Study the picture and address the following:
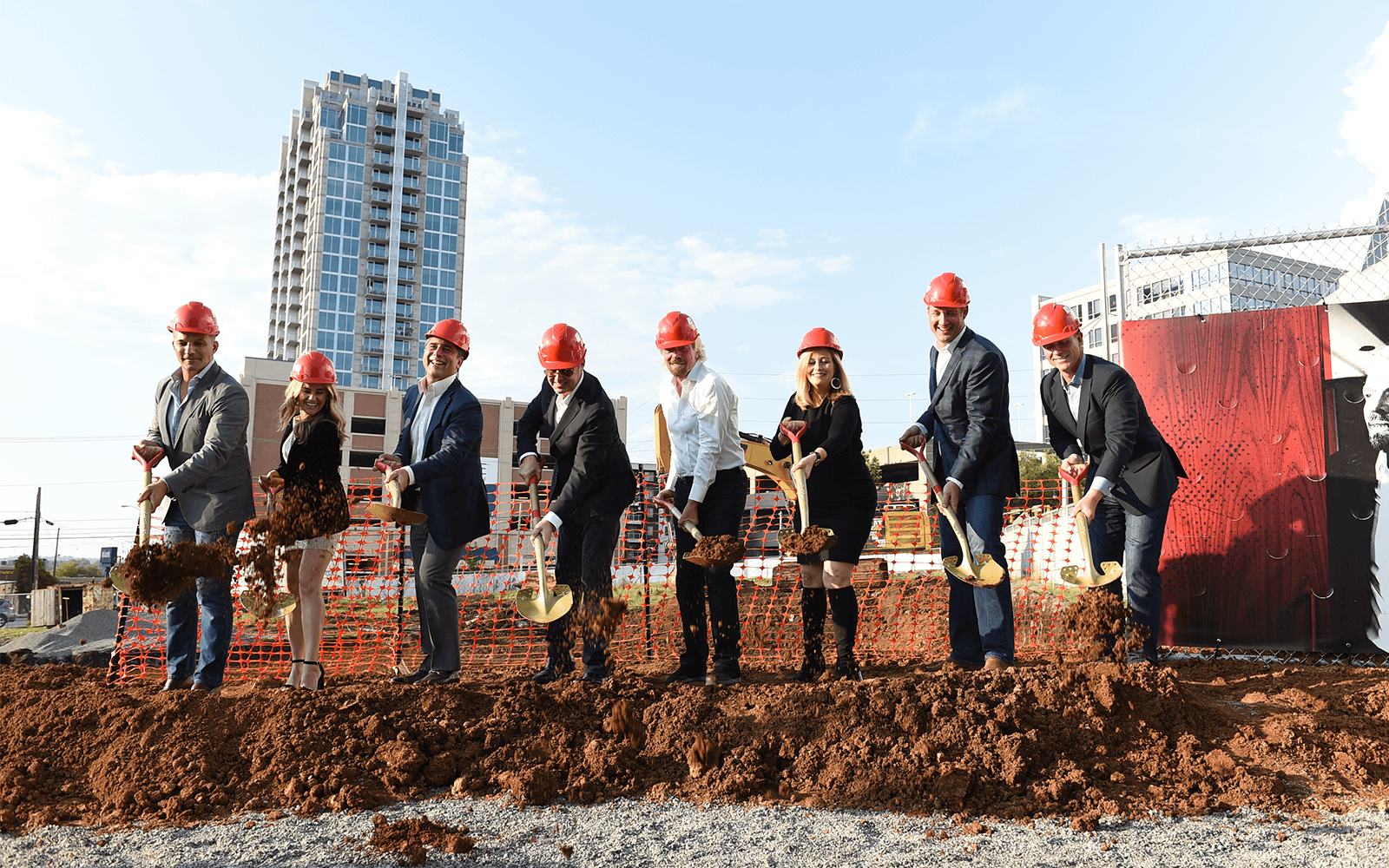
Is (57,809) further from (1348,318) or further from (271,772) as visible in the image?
(1348,318)

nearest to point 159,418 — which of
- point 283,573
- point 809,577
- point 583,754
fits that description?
point 283,573

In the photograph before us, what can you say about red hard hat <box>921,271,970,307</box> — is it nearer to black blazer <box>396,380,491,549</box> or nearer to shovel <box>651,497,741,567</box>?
shovel <box>651,497,741,567</box>

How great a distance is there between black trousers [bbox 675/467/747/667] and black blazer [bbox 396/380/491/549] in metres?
1.06

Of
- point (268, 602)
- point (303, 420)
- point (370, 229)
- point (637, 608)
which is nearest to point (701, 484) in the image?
point (303, 420)

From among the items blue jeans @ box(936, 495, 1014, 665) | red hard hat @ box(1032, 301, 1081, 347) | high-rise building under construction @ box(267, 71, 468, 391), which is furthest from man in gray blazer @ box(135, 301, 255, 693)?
high-rise building under construction @ box(267, 71, 468, 391)

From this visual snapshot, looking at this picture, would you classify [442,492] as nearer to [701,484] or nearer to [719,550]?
[701,484]

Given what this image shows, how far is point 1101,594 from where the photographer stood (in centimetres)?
410

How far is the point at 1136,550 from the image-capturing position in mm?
4590

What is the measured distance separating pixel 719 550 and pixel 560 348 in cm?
134

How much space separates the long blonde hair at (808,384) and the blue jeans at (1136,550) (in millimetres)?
1586

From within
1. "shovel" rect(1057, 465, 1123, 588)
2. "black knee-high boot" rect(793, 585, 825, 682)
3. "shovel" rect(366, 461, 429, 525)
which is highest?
"shovel" rect(366, 461, 429, 525)

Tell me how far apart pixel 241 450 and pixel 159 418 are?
508 mm

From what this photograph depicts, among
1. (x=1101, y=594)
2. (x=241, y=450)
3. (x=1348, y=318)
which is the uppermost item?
(x=1348, y=318)

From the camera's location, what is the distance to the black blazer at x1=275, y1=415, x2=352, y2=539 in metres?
4.17
